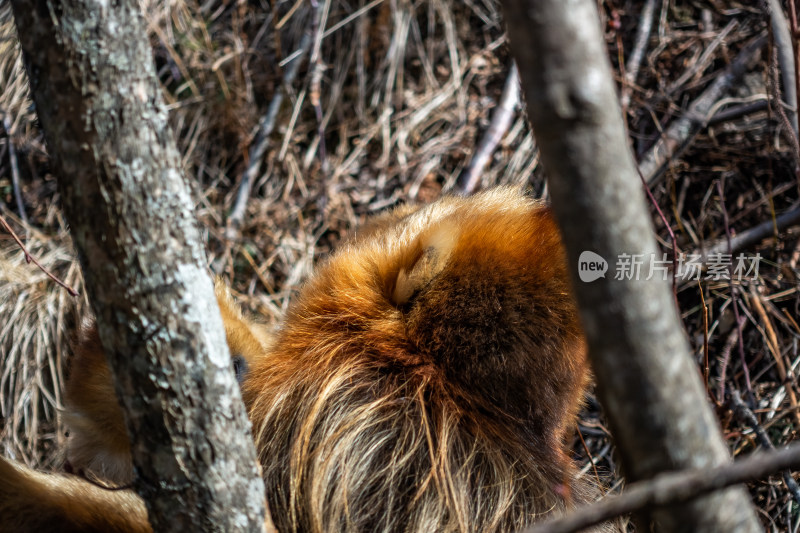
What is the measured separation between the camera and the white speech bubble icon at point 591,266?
690 millimetres

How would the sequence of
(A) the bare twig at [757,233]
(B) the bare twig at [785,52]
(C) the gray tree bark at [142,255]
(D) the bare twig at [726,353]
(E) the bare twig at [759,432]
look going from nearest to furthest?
1. (C) the gray tree bark at [142,255]
2. (E) the bare twig at [759,432]
3. (D) the bare twig at [726,353]
4. (B) the bare twig at [785,52]
5. (A) the bare twig at [757,233]

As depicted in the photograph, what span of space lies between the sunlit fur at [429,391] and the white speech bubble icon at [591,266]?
0.71 m

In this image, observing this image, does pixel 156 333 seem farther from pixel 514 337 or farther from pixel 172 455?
pixel 514 337

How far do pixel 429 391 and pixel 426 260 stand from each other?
26 cm

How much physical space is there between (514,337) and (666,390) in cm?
71

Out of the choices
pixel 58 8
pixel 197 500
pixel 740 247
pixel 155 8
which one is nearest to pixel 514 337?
pixel 197 500

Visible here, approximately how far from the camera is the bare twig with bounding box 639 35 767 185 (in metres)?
2.99

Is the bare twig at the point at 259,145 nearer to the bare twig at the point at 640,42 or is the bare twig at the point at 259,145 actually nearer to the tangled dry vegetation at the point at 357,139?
the tangled dry vegetation at the point at 357,139

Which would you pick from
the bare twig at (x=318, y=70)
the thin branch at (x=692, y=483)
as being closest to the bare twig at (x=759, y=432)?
the thin branch at (x=692, y=483)

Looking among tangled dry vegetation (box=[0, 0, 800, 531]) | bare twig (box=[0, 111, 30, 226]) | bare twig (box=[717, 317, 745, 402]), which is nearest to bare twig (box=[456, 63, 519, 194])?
tangled dry vegetation (box=[0, 0, 800, 531])

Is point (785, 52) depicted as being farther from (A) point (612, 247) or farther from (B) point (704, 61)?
(A) point (612, 247)

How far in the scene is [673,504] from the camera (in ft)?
2.26

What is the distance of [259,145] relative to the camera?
10.9ft

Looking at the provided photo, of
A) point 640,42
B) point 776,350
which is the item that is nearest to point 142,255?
point 776,350
